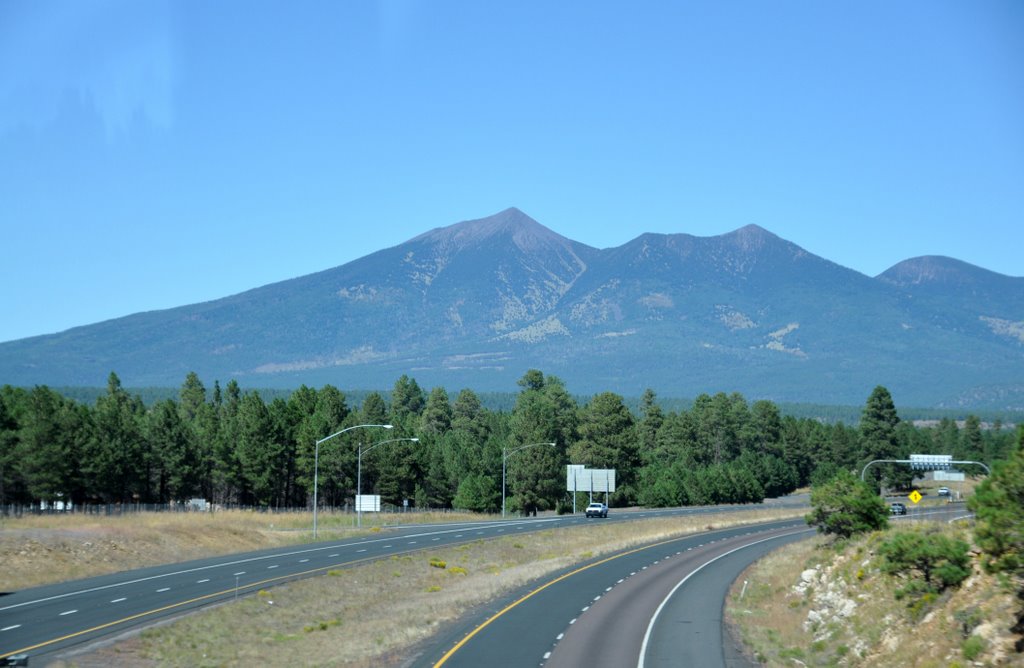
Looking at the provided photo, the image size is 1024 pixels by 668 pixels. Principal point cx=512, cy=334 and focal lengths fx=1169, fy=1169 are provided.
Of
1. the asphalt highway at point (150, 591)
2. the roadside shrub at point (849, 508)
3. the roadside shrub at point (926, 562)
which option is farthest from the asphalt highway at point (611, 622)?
the asphalt highway at point (150, 591)

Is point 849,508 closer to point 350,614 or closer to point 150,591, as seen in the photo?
point 350,614

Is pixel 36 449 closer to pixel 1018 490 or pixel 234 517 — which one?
pixel 234 517

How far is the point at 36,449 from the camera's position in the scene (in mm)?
98688

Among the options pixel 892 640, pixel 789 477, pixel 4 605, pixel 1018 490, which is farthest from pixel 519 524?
pixel 789 477

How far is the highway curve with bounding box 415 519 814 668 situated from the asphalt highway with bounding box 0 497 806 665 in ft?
41.8

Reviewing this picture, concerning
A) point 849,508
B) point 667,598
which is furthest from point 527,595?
point 849,508

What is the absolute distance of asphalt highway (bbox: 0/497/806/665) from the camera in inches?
1665

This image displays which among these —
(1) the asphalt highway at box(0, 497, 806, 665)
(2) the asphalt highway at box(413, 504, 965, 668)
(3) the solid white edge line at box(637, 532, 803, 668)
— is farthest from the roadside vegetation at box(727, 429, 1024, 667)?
(1) the asphalt highway at box(0, 497, 806, 665)

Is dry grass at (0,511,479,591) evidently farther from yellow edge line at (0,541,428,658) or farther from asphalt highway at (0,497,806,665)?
yellow edge line at (0,541,428,658)

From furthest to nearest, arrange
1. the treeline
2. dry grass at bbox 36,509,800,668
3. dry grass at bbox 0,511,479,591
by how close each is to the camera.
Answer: the treeline → dry grass at bbox 0,511,479,591 → dry grass at bbox 36,509,800,668

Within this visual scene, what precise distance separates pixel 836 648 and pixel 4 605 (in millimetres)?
34149

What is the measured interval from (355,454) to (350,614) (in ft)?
254

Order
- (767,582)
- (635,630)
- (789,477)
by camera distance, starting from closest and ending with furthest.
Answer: (635,630) → (767,582) → (789,477)

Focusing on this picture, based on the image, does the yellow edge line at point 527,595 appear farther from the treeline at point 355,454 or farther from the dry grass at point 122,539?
the treeline at point 355,454
